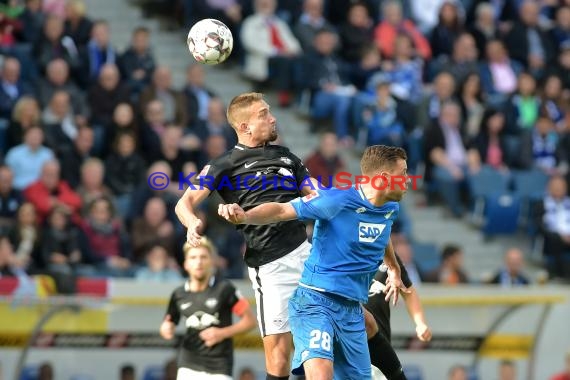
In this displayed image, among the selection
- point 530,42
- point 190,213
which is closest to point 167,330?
point 190,213

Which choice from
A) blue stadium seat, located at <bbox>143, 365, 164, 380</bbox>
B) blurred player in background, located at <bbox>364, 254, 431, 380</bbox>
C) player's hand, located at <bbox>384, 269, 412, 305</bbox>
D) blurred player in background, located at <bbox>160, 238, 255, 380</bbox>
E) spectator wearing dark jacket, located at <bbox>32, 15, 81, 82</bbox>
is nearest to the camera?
player's hand, located at <bbox>384, 269, 412, 305</bbox>

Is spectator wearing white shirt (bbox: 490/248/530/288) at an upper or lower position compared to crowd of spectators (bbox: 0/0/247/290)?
lower

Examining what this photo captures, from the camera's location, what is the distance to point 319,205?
8.68 m

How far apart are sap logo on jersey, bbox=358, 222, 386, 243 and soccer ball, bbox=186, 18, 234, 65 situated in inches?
93.6

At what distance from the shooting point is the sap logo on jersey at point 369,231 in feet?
29.2

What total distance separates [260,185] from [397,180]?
133 cm

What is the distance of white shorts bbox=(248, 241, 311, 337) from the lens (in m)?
9.81

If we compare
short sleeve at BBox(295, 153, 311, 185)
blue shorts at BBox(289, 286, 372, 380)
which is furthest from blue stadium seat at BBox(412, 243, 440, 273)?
blue shorts at BBox(289, 286, 372, 380)

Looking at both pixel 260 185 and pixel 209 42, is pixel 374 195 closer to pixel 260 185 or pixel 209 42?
pixel 260 185

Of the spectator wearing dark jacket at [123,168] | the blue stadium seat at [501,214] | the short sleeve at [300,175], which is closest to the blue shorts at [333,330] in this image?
the short sleeve at [300,175]

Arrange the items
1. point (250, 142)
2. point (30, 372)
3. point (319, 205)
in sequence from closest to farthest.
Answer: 1. point (319, 205)
2. point (250, 142)
3. point (30, 372)

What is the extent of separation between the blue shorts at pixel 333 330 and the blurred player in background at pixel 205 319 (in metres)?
2.36

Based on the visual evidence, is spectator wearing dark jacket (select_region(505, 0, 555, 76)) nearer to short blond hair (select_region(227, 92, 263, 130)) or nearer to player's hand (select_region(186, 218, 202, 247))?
short blond hair (select_region(227, 92, 263, 130))

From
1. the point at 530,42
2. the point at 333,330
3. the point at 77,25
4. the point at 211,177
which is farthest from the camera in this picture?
the point at 530,42
